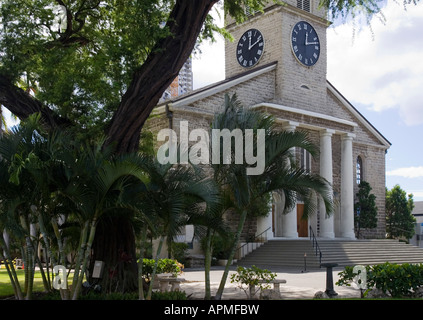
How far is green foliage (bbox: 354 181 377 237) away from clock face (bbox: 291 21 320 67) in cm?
855

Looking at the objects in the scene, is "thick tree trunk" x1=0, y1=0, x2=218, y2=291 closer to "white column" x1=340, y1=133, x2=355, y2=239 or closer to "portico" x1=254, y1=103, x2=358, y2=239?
"portico" x1=254, y1=103, x2=358, y2=239

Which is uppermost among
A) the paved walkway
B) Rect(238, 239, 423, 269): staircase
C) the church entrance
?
the church entrance

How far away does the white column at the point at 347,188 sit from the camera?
106 ft

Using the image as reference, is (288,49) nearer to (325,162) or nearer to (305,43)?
(305,43)

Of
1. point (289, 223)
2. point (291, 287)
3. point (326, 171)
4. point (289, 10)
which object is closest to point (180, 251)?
point (289, 223)

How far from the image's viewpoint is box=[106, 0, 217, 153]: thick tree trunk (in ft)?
46.9

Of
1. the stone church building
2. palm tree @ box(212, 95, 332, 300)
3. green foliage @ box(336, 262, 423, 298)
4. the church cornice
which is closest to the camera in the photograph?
palm tree @ box(212, 95, 332, 300)

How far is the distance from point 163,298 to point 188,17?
760 cm

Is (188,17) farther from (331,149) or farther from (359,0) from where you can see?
(331,149)

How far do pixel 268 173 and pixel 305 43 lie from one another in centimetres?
2195

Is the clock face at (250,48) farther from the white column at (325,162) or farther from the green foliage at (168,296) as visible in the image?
the green foliage at (168,296)

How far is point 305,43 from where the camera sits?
3244 cm

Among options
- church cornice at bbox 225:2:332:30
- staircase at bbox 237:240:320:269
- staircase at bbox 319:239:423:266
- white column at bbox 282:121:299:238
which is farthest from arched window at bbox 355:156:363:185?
staircase at bbox 237:240:320:269
